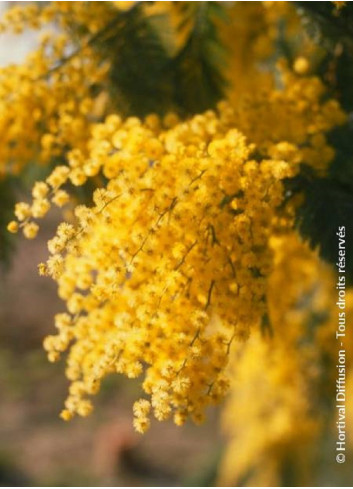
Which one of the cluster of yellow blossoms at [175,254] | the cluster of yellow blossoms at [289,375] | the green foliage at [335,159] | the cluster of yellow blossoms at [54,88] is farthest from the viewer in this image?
the cluster of yellow blossoms at [289,375]

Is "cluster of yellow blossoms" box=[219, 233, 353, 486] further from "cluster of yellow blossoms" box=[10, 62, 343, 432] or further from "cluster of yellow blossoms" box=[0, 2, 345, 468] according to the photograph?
"cluster of yellow blossoms" box=[10, 62, 343, 432]

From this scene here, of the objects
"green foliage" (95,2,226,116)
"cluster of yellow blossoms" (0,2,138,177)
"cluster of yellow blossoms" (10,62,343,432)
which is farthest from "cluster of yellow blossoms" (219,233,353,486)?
"cluster of yellow blossoms" (0,2,138,177)

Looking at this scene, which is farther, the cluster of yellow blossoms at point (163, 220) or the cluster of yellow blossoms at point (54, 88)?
the cluster of yellow blossoms at point (54, 88)

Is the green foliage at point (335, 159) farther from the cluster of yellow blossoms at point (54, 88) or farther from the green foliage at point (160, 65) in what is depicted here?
the cluster of yellow blossoms at point (54, 88)

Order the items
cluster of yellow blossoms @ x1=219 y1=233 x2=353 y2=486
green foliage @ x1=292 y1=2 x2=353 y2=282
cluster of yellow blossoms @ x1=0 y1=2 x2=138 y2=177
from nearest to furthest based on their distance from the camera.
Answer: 1. green foliage @ x1=292 y1=2 x2=353 y2=282
2. cluster of yellow blossoms @ x1=0 y1=2 x2=138 y2=177
3. cluster of yellow blossoms @ x1=219 y1=233 x2=353 y2=486

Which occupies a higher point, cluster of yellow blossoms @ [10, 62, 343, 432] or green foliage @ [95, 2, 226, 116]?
green foliage @ [95, 2, 226, 116]

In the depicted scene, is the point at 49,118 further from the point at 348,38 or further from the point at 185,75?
the point at 348,38

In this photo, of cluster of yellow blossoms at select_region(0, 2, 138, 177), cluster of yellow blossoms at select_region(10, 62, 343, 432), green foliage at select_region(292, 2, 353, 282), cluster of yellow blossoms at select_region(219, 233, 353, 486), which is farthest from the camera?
cluster of yellow blossoms at select_region(219, 233, 353, 486)

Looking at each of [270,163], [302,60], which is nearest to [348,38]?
[302,60]

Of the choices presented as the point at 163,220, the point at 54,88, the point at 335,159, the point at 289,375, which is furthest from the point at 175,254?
the point at 289,375

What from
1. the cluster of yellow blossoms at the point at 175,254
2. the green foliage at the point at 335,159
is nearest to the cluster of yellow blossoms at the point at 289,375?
the green foliage at the point at 335,159

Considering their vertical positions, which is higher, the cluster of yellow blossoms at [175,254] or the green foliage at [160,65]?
the green foliage at [160,65]

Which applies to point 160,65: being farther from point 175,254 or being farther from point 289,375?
point 289,375
